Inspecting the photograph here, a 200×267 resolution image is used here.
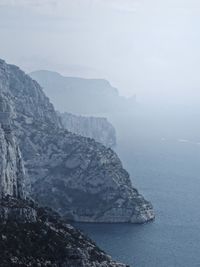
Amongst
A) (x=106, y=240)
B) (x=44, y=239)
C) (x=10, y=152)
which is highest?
(x=10, y=152)

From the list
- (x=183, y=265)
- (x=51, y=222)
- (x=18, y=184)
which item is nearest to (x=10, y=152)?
(x=18, y=184)

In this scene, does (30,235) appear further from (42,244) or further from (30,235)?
(42,244)

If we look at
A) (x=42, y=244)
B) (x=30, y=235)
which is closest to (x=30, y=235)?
(x=30, y=235)

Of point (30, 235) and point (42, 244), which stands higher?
point (30, 235)

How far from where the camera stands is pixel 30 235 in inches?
5600

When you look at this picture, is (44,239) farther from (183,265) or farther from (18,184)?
(183,265)

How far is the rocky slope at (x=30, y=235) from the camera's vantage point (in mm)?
133688

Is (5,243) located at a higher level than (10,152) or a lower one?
lower

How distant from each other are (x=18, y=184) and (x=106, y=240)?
38.5 metres

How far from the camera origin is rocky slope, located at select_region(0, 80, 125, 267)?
13369 cm

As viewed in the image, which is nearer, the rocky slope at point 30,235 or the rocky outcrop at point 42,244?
the rocky outcrop at point 42,244

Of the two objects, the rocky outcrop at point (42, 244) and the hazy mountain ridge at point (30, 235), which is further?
the hazy mountain ridge at point (30, 235)

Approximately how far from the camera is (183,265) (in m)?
171

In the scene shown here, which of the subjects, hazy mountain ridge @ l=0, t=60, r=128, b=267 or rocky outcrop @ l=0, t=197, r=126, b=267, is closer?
rocky outcrop @ l=0, t=197, r=126, b=267
